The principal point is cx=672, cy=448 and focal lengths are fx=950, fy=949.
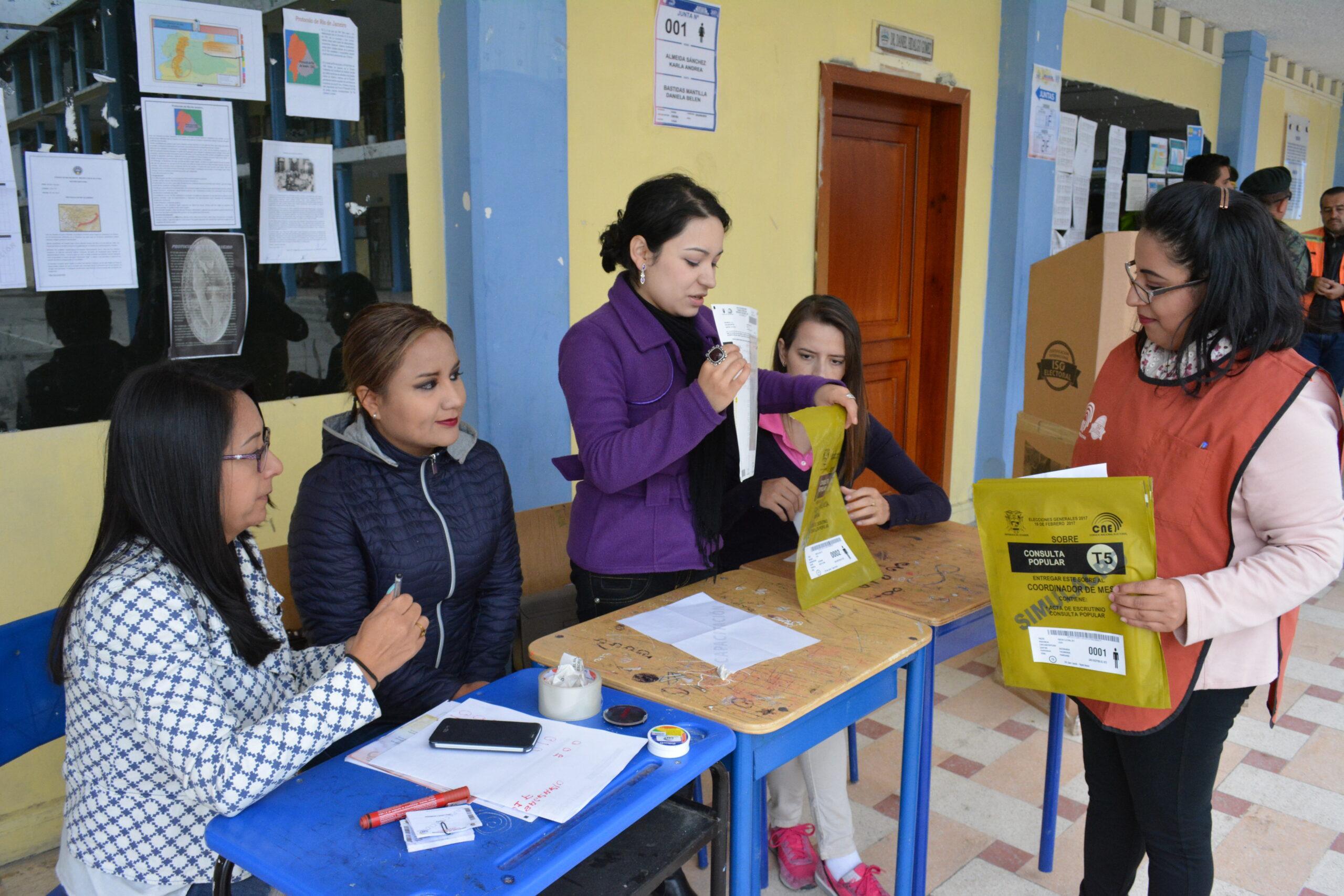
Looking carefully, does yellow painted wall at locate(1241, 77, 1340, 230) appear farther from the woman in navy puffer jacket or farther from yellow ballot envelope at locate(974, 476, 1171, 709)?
Result: the woman in navy puffer jacket

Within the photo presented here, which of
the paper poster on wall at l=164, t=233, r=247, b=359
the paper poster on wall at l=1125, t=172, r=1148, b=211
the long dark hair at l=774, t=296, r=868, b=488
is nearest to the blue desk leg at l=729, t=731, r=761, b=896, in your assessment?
the long dark hair at l=774, t=296, r=868, b=488

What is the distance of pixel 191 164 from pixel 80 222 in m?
0.27

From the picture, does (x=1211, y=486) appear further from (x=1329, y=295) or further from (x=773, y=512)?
(x=1329, y=295)

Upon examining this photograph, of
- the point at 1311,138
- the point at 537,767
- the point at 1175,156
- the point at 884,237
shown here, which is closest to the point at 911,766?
the point at 537,767

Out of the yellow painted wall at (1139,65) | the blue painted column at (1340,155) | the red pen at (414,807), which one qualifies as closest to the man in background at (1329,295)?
the yellow painted wall at (1139,65)

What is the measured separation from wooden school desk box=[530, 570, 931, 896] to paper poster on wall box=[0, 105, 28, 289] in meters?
1.40

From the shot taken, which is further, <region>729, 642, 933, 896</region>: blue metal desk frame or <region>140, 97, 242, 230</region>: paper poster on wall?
<region>140, 97, 242, 230</region>: paper poster on wall

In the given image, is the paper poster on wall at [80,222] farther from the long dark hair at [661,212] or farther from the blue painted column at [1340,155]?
the blue painted column at [1340,155]

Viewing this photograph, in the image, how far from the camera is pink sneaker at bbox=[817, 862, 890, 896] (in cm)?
198

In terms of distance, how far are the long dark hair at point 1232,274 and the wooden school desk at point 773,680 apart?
65cm

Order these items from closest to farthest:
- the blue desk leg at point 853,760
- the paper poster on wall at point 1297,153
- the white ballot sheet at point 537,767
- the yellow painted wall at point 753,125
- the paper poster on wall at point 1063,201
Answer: the white ballot sheet at point 537,767 < the blue desk leg at point 853,760 < the yellow painted wall at point 753,125 < the paper poster on wall at point 1063,201 < the paper poster on wall at point 1297,153

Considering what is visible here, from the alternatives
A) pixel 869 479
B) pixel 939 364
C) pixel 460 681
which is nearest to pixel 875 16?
pixel 939 364

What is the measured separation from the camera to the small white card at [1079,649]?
56.0 inches

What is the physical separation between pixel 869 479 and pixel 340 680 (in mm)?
3671
